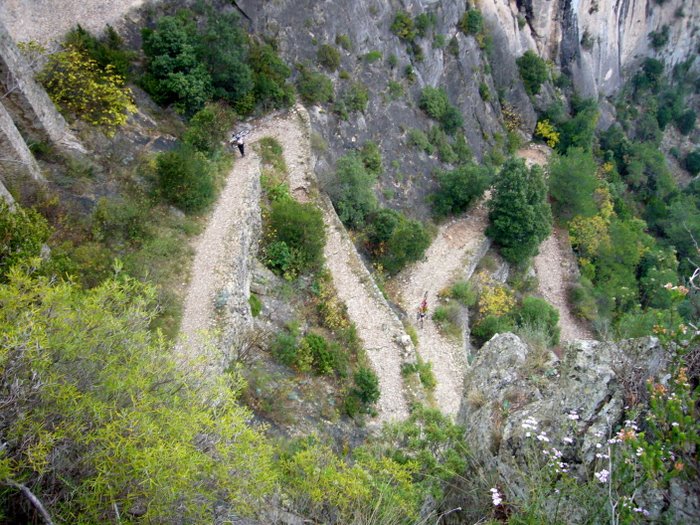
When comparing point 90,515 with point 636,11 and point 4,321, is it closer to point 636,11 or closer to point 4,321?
point 4,321

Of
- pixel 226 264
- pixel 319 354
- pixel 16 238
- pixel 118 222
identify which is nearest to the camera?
pixel 16 238

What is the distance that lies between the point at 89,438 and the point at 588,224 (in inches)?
1495

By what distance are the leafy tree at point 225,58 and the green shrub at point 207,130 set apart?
148cm

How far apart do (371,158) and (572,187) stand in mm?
17146

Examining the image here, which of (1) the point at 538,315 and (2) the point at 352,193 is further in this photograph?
(1) the point at 538,315

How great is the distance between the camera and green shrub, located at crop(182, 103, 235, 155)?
862 inches

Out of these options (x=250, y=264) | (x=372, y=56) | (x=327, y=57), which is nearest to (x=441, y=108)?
(x=372, y=56)

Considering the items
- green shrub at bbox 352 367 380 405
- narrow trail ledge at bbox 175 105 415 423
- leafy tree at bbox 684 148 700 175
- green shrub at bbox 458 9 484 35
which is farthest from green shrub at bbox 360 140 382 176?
leafy tree at bbox 684 148 700 175

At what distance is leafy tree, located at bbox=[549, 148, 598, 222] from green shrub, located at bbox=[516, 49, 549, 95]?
10.7 m

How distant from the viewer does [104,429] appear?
7.62m

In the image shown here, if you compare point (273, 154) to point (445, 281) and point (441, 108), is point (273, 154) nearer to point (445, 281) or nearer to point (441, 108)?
point (445, 281)

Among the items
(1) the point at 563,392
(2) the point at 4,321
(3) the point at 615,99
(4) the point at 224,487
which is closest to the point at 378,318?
(1) the point at 563,392

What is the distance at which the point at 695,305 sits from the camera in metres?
8.60

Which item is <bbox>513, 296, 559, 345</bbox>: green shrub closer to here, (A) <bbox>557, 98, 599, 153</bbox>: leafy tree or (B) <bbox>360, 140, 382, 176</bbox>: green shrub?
(B) <bbox>360, 140, 382, 176</bbox>: green shrub
